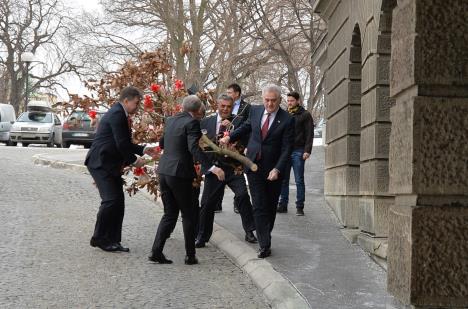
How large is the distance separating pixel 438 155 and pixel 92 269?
16.0 ft

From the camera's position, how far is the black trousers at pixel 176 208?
30.7 ft

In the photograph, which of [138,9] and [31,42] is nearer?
[138,9]

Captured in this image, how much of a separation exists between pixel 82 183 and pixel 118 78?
23.6 feet

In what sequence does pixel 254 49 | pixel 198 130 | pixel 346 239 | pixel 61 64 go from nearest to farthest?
pixel 198 130 → pixel 346 239 → pixel 254 49 → pixel 61 64

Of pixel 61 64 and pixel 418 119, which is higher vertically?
pixel 61 64

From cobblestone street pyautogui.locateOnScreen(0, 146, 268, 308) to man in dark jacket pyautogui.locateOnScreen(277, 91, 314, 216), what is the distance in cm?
183

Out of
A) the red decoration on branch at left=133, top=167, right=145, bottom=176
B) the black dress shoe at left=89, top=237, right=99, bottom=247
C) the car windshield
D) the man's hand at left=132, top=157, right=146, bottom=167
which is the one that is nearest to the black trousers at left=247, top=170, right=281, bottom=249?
the man's hand at left=132, top=157, right=146, bottom=167

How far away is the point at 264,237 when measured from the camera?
373 inches

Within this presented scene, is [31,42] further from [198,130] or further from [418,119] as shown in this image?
[418,119]

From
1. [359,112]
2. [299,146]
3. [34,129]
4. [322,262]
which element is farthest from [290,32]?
[322,262]

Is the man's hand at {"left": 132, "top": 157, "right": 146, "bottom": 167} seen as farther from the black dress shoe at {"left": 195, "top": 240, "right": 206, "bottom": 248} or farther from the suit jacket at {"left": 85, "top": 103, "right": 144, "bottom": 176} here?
the black dress shoe at {"left": 195, "top": 240, "right": 206, "bottom": 248}

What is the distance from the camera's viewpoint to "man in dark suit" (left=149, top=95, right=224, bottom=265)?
9336 millimetres

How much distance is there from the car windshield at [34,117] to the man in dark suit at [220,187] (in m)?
27.6

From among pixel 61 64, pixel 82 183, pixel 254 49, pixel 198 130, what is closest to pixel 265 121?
pixel 198 130
